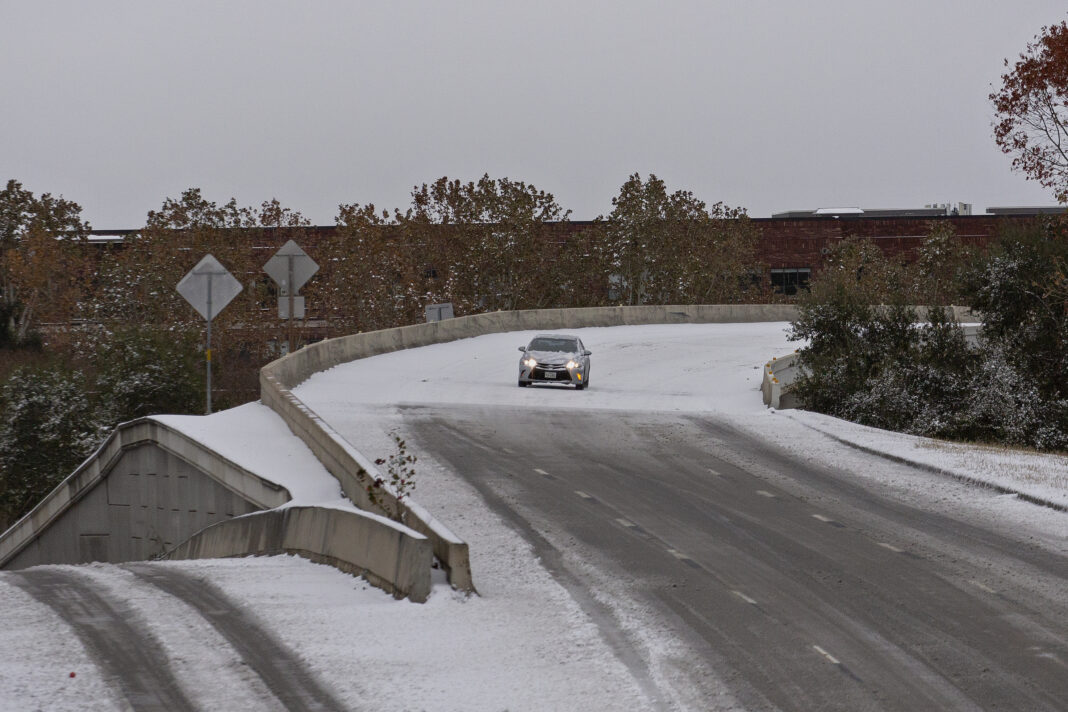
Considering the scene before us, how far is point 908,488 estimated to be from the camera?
685 inches

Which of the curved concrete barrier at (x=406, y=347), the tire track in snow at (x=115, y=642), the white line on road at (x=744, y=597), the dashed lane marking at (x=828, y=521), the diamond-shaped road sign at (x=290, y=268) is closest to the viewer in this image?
the tire track in snow at (x=115, y=642)

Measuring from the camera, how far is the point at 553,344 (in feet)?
110

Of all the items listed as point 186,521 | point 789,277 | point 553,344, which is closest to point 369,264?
point 789,277

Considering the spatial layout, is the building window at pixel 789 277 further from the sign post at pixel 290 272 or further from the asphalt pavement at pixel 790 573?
the asphalt pavement at pixel 790 573

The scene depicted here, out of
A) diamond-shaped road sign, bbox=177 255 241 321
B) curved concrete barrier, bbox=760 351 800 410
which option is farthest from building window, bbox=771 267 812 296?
diamond-shaped road sign, bbox=177 255 241 321

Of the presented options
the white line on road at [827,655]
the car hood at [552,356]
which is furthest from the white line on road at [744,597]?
the car hood at [552,356]

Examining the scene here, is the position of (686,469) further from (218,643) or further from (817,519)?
(218,643)

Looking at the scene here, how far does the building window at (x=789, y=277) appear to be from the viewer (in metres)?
101

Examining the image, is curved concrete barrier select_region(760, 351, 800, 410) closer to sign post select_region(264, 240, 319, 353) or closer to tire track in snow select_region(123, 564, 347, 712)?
sign post select_region(264, 240, 319, 353)

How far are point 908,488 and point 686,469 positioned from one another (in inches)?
135

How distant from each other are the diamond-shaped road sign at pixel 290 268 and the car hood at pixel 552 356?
26.0 ft

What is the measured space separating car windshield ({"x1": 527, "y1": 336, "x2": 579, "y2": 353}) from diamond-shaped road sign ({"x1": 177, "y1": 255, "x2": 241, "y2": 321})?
11.2 meters

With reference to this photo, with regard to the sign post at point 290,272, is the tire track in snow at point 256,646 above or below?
below

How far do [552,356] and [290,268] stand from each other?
877 centimetres
